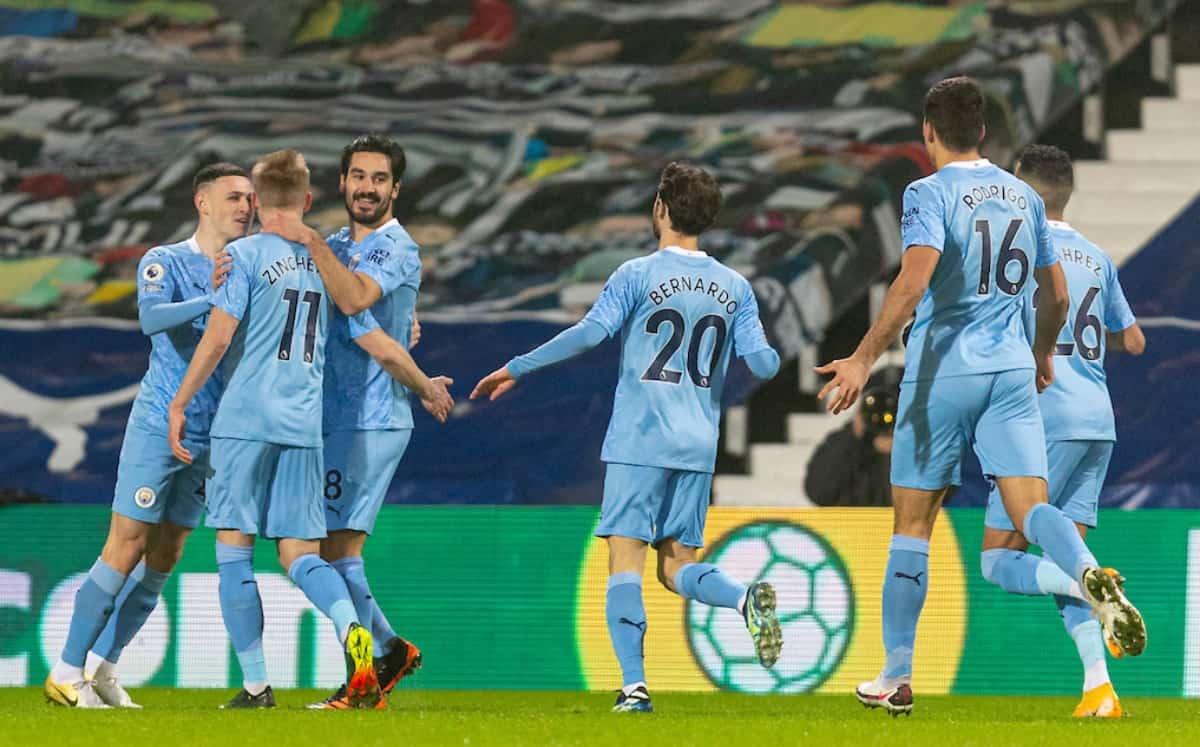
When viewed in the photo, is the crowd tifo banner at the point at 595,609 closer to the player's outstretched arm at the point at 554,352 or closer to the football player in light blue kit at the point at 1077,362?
the football player in light blue kit at the point at 1077,362

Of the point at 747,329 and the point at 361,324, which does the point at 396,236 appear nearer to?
the point at 361,324

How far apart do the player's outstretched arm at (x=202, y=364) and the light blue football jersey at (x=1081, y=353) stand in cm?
261

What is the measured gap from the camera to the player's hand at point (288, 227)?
6.11m

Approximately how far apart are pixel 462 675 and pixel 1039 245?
3623 millimetres

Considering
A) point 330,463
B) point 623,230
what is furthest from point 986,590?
point 623,230

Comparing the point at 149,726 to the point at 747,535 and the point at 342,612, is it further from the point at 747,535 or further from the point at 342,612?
the point at 747,535

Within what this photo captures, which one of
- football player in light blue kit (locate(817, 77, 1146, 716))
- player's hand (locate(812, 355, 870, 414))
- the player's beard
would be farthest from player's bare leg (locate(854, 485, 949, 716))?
the player's beard

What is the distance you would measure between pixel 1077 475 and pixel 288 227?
8.83 feet

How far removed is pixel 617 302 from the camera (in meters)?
6.12

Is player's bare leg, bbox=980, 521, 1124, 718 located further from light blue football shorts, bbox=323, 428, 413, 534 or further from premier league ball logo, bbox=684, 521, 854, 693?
premier league ball logo, bbox=684, 521, 854, 693

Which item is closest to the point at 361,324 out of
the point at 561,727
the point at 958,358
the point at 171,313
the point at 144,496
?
the point at 171,313

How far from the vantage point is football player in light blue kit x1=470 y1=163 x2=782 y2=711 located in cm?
610

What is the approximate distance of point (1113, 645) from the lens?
5.12m

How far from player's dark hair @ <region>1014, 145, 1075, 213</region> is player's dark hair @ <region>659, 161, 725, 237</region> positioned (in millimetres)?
1100
